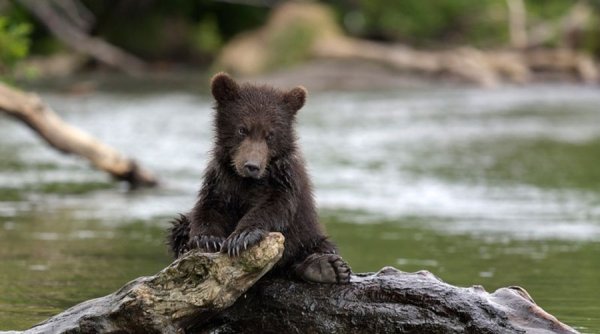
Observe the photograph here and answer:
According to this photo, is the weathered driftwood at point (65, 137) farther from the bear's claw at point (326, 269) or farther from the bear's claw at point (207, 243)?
the bear's claw at point (326, 269)

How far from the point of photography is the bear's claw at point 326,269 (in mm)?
7871

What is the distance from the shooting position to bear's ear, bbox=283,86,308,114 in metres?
8.29

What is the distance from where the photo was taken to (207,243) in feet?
25.3

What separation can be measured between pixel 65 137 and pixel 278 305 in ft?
33.6

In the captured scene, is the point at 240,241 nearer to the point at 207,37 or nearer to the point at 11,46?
the point at 11,46

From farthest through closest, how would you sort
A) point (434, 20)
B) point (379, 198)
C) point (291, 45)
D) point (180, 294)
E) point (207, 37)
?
point (434, 20), point (207, 37), point (291, 45), point (379, 198), point (180, 294)

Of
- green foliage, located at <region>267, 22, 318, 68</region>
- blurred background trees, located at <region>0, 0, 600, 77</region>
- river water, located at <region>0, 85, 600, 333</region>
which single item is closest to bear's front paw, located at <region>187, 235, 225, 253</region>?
river water, located at <region>0, 85, 600, 333</region>

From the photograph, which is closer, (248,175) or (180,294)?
(180,294)

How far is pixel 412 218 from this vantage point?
1639 cm

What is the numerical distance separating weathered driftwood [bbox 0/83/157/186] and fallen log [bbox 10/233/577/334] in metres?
9.57

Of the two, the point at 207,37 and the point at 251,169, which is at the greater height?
the point at 207,37

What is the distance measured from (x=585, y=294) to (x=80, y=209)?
7910 mm

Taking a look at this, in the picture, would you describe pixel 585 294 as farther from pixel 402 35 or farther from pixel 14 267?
pixel 402 35

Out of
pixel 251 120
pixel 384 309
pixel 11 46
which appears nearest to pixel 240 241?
pixel 251 120
